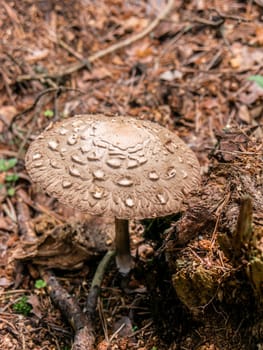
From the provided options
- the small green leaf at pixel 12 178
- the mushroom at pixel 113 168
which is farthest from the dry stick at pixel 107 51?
the mushroom at pixel 113 168

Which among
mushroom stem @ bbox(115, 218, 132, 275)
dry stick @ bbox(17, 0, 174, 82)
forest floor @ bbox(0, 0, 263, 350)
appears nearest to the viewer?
forest floor @ bbox(0, 0, 263, 350)

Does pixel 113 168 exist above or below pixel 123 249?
above

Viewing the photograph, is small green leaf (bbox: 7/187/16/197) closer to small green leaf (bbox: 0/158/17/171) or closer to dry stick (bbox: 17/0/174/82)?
small green leaf (bbox: 0/158/17/171)

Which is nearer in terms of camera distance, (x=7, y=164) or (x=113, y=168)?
(x=113, y=168)

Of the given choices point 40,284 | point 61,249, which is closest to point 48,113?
point 61,249

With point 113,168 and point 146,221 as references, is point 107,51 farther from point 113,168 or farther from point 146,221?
point 113,168

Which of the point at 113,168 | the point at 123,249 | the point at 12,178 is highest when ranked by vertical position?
the point at 113,168

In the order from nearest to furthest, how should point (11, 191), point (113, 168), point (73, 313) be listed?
point (113, 168) < point (73, 313) < point (11, 191)

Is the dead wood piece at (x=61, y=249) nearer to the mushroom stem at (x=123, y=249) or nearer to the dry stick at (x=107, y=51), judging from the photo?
the mushroom stem at (x=123, y=249)

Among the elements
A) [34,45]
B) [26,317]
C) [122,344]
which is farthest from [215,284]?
[34,45]

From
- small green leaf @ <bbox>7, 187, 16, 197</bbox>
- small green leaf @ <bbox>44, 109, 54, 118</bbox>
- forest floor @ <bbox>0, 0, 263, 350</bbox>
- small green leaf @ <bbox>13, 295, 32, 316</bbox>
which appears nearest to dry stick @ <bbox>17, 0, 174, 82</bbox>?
forest floor @ <bbox>0, 0, 263, 350</bbox>
